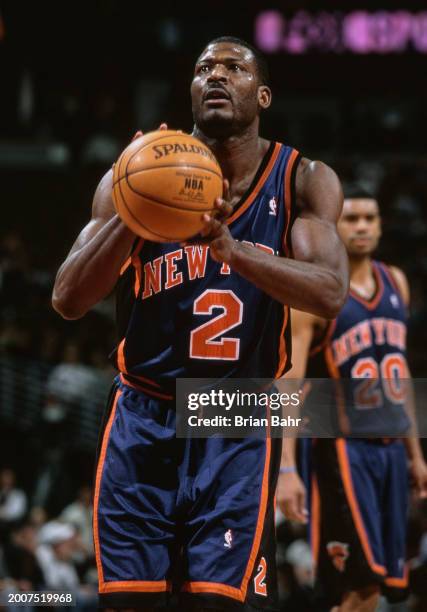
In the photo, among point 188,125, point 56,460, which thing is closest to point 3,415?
point 56,460

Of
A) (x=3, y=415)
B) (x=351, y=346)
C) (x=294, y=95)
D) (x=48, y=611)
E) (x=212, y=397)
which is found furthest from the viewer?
(x=294, y=95)

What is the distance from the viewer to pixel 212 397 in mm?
3514

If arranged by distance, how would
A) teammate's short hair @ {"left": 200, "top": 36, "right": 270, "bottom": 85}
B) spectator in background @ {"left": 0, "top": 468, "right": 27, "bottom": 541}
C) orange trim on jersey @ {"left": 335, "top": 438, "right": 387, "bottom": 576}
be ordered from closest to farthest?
teammate's short hair @ {"left": 200, "top": 36, "right": 270, "bottom": 85} < orange trim on jersey @ {"left": 335, "top": 438, "right": 387, "bottom": 576} < spectator in background @ {"left": 0, "top": 468, "right": 27, "bottom": 541}

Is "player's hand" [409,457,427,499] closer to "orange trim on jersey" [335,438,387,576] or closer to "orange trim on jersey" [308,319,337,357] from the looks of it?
"orange trim on jersey" [335,438,387,576]

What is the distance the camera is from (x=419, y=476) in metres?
5.58

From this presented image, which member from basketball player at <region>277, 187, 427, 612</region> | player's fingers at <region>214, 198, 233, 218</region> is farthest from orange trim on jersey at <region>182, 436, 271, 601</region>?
basketball player at <region>277, 187, 427, 612</region>

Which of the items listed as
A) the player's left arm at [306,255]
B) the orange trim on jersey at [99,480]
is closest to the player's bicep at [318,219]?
the player's left arm at [306,255]

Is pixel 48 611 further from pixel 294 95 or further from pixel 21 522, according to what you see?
pixel 294 95

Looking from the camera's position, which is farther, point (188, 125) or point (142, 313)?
point (188, 125)

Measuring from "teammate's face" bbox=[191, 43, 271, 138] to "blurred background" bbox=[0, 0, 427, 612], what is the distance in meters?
5.69

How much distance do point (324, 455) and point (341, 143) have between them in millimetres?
11737

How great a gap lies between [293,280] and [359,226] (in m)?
2.55

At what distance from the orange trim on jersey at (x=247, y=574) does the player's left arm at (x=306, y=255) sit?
Result: 56 centimetres

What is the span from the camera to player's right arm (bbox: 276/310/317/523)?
4773 mm
